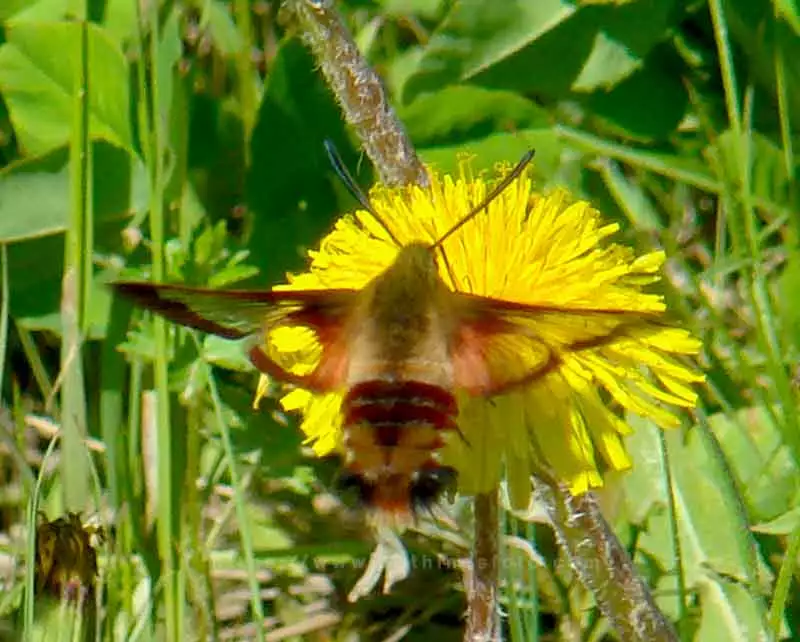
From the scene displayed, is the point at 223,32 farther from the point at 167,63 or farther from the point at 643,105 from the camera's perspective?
the point at 643,105

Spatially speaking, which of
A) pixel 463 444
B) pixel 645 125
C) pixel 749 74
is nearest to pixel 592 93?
pixel 645 125

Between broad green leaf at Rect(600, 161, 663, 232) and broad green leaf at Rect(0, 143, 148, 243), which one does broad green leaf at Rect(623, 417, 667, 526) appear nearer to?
broad green leaf at Rect(600, 161, 663, 232)

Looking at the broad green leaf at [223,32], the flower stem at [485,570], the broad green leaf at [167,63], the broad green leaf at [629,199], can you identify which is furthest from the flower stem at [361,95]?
the broad green leaf at [223,32]

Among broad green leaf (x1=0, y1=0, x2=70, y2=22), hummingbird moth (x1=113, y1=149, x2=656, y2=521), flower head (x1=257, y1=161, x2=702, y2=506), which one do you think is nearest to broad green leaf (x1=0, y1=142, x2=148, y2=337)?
broad green leaf (x1=0, y1=0, x2=70, y2=22)

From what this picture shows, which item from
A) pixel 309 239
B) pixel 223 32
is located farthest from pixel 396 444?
Answer: pixel 223 32

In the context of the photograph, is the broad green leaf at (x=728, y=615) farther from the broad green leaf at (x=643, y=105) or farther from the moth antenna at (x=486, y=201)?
the broad green leaf at (x=643, y=105)
